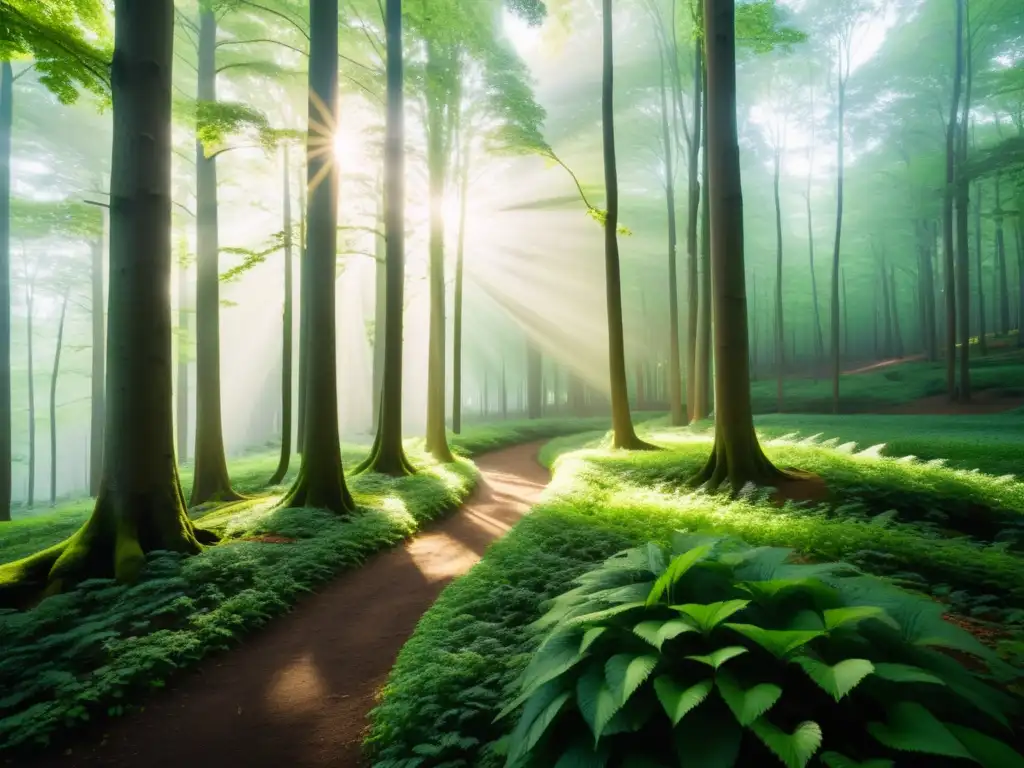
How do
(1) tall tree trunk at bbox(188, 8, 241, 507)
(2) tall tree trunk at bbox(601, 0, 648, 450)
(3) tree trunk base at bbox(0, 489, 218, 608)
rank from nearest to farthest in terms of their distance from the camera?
1. (3) tree trunk base at bbox(0, 489, 218, 608)
2. (1) tall tree trunk at bbox(188, 8, 241, 507)
3. (2) tall tree trunk at bbox(601, 0, 648, 450)

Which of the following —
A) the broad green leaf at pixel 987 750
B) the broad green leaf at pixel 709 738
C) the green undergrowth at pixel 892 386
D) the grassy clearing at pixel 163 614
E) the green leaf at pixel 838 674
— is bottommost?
the grassy clearing at pixel 163 614

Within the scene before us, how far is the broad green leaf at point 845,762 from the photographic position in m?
1.79

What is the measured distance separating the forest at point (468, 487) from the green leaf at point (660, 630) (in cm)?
2

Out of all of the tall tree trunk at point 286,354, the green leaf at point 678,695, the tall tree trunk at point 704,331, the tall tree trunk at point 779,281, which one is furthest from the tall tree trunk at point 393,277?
the tall tree trunk at point 779,281

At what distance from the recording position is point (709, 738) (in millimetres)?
2012

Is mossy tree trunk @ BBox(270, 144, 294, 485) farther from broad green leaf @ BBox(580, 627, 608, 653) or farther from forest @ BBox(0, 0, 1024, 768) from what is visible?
broad green leaf @ BBox(580, 627, 608, 653)

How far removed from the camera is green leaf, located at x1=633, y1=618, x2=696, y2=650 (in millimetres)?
2199

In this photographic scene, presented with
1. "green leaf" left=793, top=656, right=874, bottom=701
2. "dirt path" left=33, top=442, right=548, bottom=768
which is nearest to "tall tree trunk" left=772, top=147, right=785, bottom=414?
"dirt path" left=33, top=442, right=548, bottom=768

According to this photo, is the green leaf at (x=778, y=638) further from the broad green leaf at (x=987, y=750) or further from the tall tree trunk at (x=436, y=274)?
the tall tree trunk at (x=436, y=274)

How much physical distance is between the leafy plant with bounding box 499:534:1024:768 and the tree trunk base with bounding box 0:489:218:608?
17.7 ft

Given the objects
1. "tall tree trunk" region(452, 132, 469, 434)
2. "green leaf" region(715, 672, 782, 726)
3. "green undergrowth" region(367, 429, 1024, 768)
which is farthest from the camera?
"tall tree trunk" region(452, 132, 469, 434)

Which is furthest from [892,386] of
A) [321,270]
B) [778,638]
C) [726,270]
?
[778,638]

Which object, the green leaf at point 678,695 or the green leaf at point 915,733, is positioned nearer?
the green leaf at point 915,733

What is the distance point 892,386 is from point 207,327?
98.5ft
